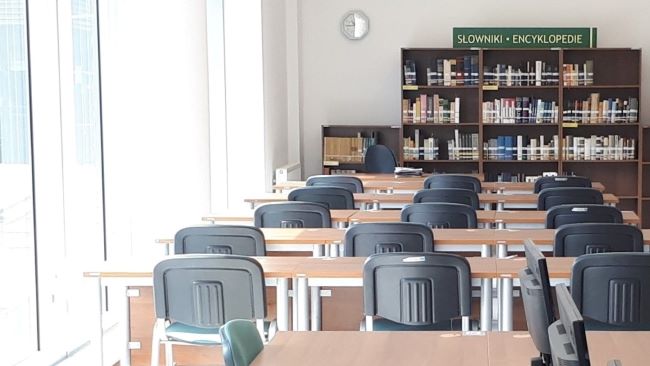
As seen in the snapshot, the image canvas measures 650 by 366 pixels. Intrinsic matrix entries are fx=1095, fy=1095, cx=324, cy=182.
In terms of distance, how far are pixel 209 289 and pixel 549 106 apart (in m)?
9.12

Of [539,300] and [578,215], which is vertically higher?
[539,300]

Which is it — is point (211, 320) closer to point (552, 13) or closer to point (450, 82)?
point (450, 82)

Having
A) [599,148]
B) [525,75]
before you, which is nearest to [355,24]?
[525,75]

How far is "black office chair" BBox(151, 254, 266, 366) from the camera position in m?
4.78

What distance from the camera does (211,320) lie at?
16.0ft

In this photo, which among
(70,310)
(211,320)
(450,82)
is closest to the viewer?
(211,320)

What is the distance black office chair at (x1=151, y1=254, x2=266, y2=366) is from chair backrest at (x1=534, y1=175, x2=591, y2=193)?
5867 millimetres

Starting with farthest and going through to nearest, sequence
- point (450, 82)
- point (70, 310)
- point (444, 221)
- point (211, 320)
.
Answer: point (450, 82) → point (444, 221) → point (70, 310) → point (211, 320)

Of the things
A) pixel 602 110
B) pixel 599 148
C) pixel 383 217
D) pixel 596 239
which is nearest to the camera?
pixel 596 239

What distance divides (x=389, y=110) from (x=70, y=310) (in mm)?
7891

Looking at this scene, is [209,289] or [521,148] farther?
[521,148]

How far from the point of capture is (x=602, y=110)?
42.9 feet

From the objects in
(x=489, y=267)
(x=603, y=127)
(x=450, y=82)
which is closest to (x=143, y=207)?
(x=489, y=267)

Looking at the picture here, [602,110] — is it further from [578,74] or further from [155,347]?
[155,347]
